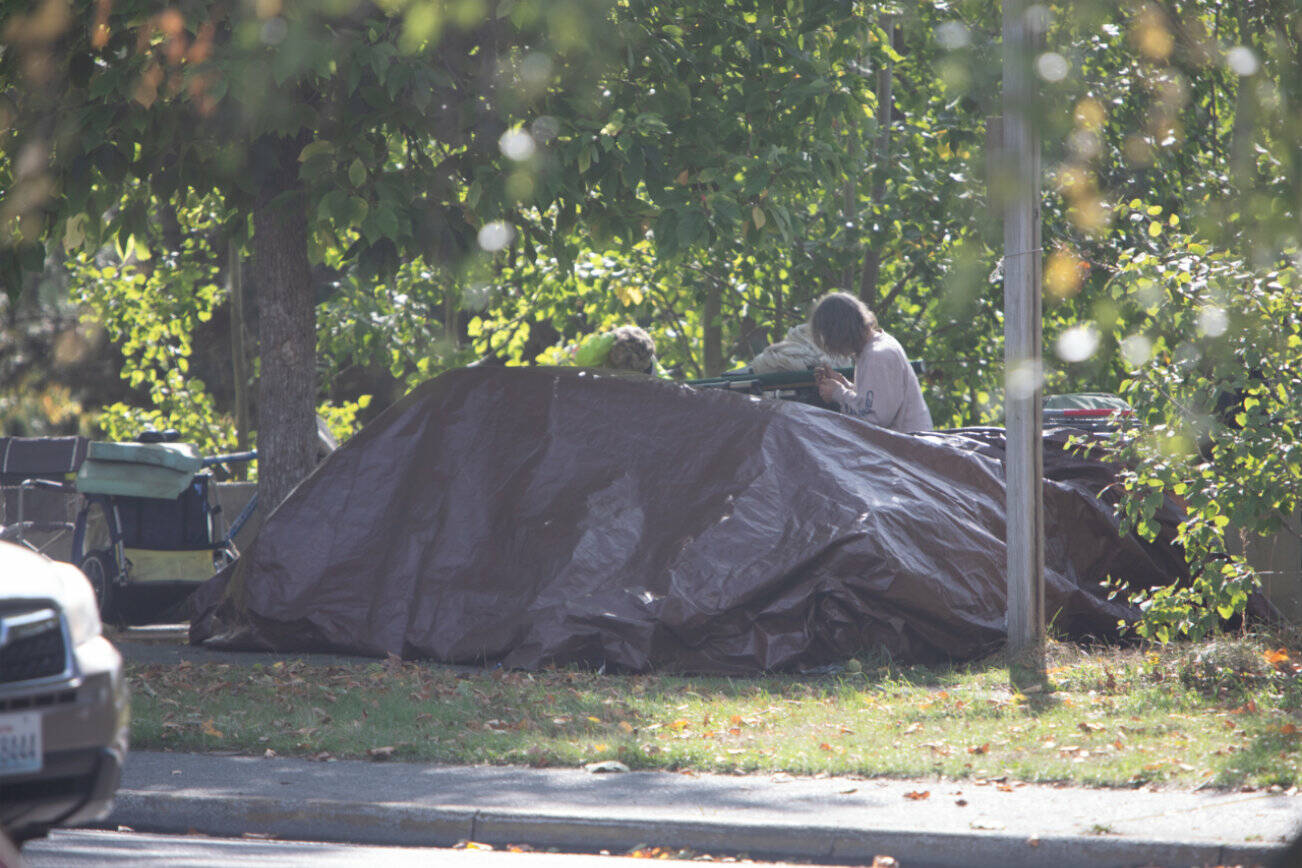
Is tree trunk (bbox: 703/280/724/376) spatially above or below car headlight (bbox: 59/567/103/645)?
above

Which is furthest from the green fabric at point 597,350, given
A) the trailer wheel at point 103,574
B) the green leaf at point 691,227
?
the trailer wheel at point 103,574

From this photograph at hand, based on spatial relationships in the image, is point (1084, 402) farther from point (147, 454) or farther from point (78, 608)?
point (78, 608)

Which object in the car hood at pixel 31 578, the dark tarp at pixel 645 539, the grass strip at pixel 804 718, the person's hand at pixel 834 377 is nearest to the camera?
the car hood at pixel 31 578

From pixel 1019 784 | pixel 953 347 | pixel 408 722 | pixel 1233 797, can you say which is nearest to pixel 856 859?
pixel 1019 784

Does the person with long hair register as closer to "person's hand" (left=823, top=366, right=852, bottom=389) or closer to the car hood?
"person's hand" (left=823, top=366, right=852, bottom=389)

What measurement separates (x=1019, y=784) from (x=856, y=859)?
924mm

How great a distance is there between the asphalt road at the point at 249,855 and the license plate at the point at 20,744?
0.95m

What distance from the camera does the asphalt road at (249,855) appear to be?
190 inches

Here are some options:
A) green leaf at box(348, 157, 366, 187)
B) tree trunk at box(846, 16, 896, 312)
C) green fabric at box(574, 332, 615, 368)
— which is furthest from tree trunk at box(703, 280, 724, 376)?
green leaf at box(348, 157, 366, 187)

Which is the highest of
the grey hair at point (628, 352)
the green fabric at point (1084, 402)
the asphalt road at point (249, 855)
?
the grey hair at point (628, 352)

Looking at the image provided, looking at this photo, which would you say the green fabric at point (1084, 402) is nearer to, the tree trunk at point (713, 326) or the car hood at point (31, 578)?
the tree trunk at point (713, 326)

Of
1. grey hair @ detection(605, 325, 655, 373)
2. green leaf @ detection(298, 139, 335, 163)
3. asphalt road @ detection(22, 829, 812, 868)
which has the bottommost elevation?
asphalt road @ detection(22, 829, 812, 868)

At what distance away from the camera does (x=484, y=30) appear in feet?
31.4

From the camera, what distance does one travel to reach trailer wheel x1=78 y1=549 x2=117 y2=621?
10383 mm
